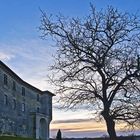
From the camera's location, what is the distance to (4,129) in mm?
65000

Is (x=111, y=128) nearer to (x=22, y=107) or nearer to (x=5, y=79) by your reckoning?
(x=5, y=79)

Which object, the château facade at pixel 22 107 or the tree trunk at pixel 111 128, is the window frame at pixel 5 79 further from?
the tree trunk at pixel 111 128

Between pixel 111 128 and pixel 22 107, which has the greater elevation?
pixel 22 107

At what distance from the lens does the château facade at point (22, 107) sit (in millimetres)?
65625

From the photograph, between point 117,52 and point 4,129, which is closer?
point 117,52

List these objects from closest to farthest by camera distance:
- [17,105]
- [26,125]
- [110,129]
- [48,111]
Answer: [110,129] < [17,105] < [26,125] < [48,111]

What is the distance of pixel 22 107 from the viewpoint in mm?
79500

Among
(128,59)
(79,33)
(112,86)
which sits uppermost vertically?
(79,33)

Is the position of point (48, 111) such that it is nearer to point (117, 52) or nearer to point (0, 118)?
point (0, 118)

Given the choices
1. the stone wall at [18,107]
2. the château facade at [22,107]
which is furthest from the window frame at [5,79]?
the stone wall at [18,107]

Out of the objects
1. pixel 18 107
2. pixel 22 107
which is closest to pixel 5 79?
pixel 18 107

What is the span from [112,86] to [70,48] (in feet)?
15.0

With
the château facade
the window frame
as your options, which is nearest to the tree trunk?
the château facade

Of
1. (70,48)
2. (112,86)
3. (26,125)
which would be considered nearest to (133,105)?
(112,86)
